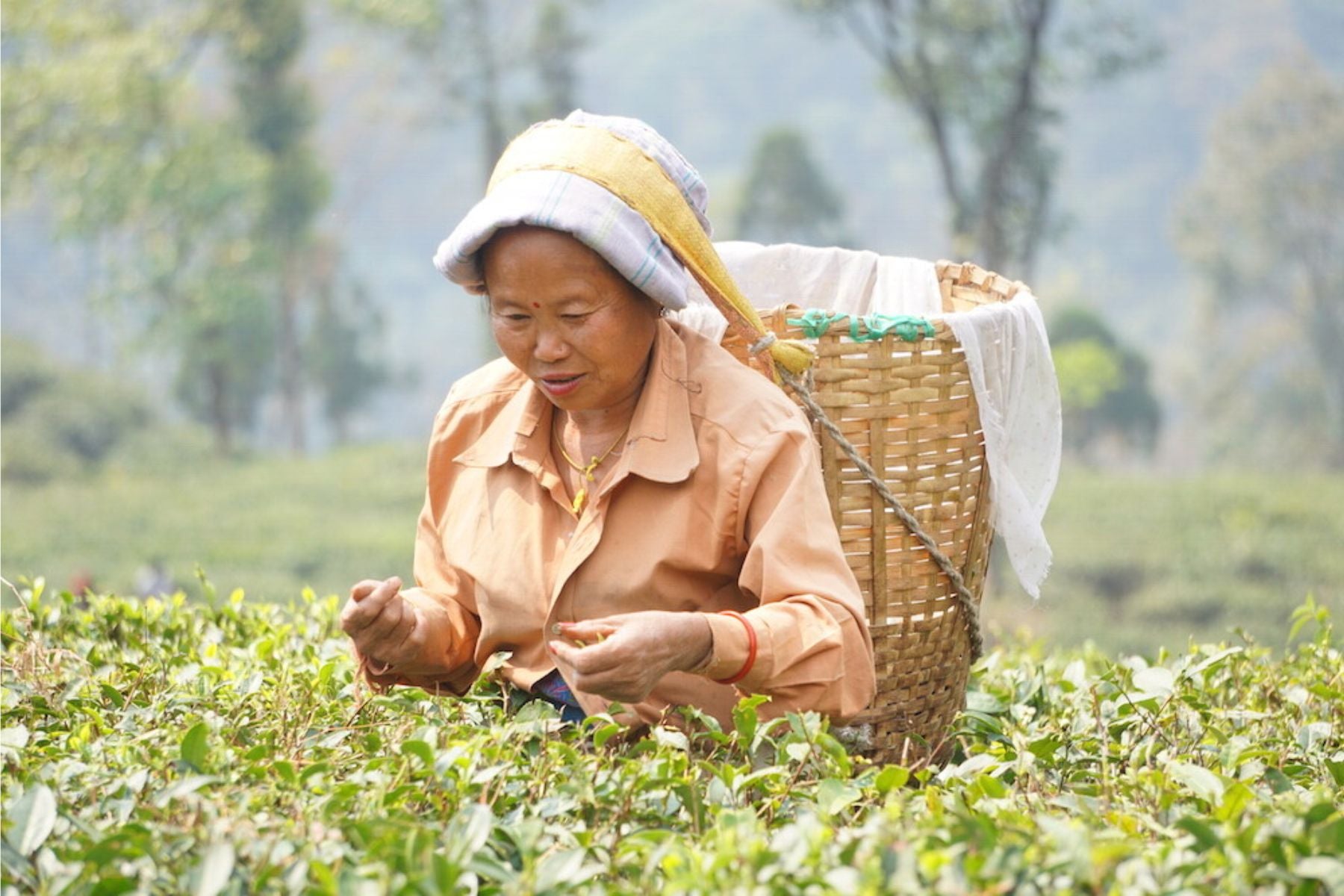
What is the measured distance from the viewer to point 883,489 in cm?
246

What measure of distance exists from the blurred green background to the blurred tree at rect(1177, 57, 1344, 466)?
0.08 ft

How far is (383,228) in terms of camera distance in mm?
13492

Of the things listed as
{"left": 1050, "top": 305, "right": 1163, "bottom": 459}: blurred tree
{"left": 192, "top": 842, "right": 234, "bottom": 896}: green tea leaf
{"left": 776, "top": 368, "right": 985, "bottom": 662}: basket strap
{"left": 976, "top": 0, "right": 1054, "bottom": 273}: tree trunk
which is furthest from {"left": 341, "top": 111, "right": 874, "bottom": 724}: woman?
{"left": 1050, "top": 305, "right": 1163, "bottom": 459}: blurred tree

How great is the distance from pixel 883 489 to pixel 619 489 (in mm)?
508

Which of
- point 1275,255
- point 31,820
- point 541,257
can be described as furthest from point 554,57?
point 31,820

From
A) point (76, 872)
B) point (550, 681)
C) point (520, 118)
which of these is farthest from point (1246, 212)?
point (76, 872)

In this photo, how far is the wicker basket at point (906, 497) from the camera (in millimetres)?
2455

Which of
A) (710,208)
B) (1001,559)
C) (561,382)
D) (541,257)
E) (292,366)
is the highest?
(710,208)

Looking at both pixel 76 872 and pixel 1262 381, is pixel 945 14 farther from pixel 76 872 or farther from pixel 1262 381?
pixel 76 872

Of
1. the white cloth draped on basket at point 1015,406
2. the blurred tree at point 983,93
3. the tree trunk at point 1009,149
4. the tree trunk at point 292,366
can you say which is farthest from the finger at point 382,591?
the tree trunk at point 292,366

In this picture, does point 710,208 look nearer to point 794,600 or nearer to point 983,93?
point 983,93

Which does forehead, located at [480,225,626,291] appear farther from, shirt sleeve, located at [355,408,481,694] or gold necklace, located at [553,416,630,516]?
shirt sleeve, located at [355,408,481,694]

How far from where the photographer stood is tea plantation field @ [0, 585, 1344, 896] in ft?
4.63

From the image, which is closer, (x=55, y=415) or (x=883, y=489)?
(x=883, y=489)
